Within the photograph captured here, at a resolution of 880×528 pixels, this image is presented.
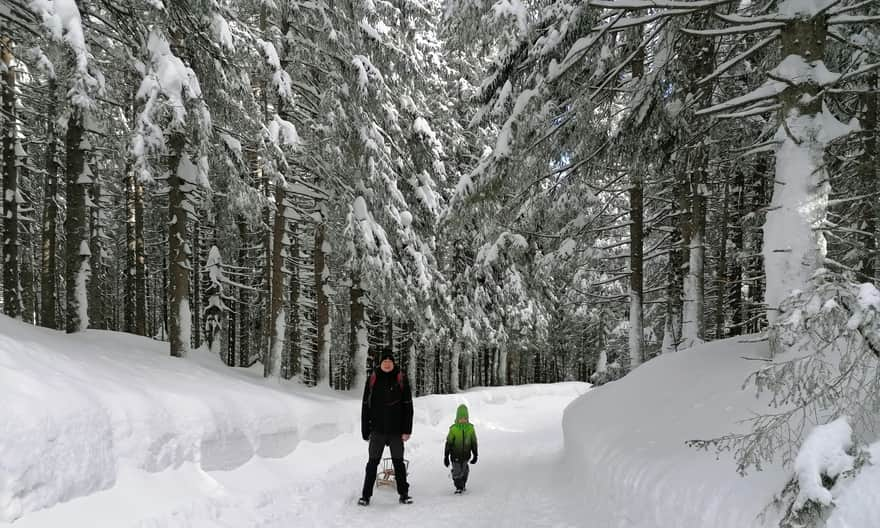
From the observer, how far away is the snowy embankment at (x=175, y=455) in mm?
5148

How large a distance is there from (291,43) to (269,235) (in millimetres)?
7153

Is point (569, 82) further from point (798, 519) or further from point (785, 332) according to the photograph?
point (798, 519)

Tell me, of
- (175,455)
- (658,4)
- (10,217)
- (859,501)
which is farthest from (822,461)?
(10,217)

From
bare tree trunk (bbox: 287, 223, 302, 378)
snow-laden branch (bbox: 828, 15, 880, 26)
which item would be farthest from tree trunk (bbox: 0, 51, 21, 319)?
snow-laden branch (bbox: 828, 15, 880, 26)

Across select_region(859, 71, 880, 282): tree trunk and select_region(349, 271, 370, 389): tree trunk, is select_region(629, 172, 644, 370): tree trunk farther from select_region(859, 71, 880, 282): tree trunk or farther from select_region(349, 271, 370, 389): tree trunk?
select_region(349, 271, 370, 389): tree trunk

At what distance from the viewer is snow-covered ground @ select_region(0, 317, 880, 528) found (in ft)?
15.6

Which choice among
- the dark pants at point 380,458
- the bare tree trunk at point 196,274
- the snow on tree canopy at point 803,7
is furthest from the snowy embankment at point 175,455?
the bare tree trunk at point 196,274

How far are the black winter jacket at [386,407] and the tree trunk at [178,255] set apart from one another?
5.96 m

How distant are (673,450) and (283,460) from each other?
6499 millimetres

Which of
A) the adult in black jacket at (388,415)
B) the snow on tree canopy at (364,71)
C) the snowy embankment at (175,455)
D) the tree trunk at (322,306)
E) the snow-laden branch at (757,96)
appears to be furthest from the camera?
the tree trunk at (322,306)

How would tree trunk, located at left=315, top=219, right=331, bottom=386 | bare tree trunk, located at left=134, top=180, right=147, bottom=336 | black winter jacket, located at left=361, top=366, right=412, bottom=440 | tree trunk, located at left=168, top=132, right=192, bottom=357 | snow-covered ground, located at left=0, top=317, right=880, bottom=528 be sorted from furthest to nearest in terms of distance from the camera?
bare tree trunk, located at left=134, top=180, right=147, bottom=336 → tree trunk, located at left=315, top=219, right=331, bottom=386 → tree trunk, located at left=168, top=132, right=192, bottom=357 → black winter jacket, located at left=361, top=366, right=412, bottom=440 → snow-covered ground, located at left=0, top=317, right=880, bottom=528

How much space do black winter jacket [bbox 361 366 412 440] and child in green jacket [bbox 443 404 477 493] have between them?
3.79 feet

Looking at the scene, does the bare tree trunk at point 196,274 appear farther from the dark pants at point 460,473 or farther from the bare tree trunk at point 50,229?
the dark pants at point 460,473

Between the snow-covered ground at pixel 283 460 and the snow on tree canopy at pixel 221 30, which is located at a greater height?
the snow on tree canopy at pixel 221 30
